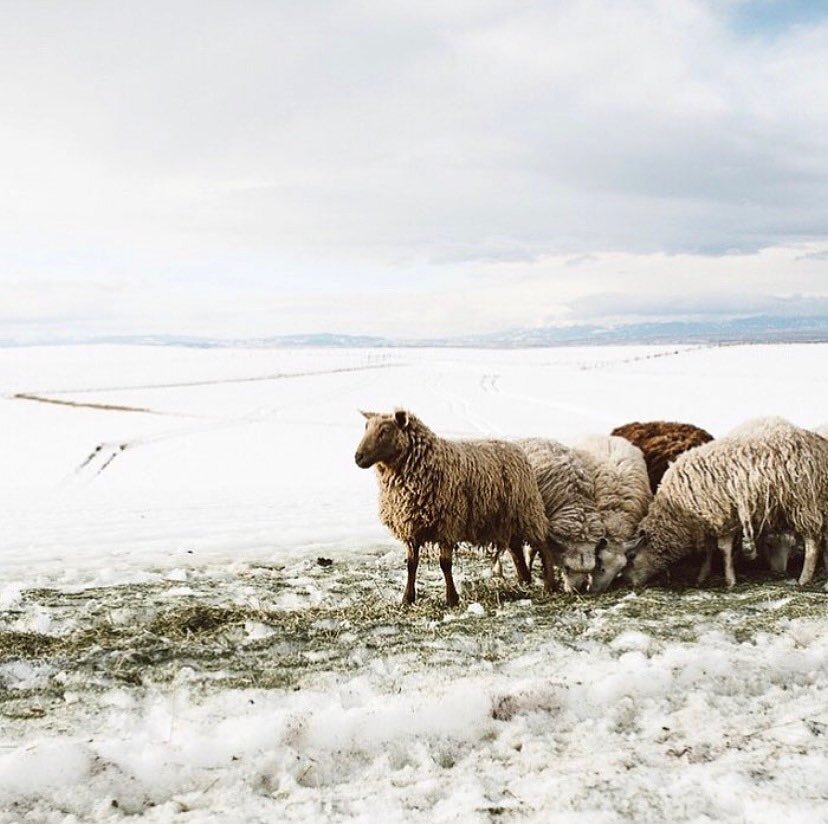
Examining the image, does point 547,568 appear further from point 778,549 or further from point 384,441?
point 778,549

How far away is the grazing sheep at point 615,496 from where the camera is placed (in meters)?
7.89

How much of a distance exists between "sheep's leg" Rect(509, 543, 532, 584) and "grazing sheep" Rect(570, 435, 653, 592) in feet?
2.37

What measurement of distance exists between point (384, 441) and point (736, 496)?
3.69m

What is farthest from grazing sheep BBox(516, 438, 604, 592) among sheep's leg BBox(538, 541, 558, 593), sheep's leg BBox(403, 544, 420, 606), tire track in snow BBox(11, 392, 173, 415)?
tire track in snow BBox(11, 392, 173, 415)

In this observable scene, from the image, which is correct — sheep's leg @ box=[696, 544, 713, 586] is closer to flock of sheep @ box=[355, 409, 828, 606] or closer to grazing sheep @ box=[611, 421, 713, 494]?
flock of sheep @ box=[355, 409, 828, 606]

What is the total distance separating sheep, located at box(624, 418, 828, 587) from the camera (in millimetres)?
7508

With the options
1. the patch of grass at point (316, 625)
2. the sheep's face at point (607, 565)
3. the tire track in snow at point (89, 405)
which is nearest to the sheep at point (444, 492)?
the patch of grass at point (316, 625)

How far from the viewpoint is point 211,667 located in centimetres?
502

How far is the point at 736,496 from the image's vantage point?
765 centimetres

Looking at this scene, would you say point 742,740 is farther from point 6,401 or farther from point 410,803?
point 6,401

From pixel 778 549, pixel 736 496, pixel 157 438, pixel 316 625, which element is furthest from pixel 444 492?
pixel 157 438

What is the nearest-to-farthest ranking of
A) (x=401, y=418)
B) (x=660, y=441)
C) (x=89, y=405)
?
(x=401, y=418) → (x=660, y=441) → (x=89, y=405)

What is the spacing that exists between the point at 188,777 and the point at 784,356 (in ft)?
214

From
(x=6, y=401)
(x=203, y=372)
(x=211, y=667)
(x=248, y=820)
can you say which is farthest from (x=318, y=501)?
(x=203, y=372)
